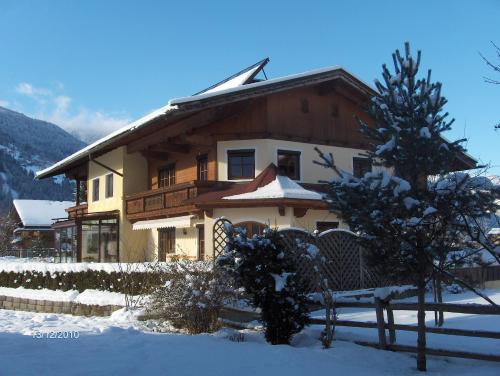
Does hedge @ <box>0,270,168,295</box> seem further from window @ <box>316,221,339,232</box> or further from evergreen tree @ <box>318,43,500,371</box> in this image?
window @ <box>316,221,339,232</box>

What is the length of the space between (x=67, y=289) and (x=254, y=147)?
8.18m

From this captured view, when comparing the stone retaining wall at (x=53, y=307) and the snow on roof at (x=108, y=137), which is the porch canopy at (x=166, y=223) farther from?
the stone retaining wall at (x=53, y=307)

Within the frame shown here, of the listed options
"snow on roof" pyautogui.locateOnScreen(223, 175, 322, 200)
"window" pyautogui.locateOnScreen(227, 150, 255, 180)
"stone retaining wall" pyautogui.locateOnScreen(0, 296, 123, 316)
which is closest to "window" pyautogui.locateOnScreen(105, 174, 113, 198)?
"window" pyautogui.locateOnScreen(227, 150, 255, 180)

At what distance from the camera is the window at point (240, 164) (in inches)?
793

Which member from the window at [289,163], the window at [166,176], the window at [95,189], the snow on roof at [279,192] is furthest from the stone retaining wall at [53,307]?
the window at [95,189]

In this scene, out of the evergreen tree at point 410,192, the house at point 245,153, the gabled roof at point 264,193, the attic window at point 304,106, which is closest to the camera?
the evergreen tree at point 410,192

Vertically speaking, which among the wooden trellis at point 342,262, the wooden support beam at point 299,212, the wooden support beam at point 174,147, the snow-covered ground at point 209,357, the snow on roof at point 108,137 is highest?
the snow on roof at point 108,137

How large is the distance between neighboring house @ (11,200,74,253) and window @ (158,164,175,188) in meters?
31.2

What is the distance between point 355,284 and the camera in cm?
1412

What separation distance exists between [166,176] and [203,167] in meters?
3.58

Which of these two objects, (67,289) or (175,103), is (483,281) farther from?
(67,289)

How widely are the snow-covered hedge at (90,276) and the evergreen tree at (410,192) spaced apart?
435cm

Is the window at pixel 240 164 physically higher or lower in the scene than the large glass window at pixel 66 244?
higher

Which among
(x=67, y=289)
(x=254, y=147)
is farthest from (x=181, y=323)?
(x=254, y=147)
